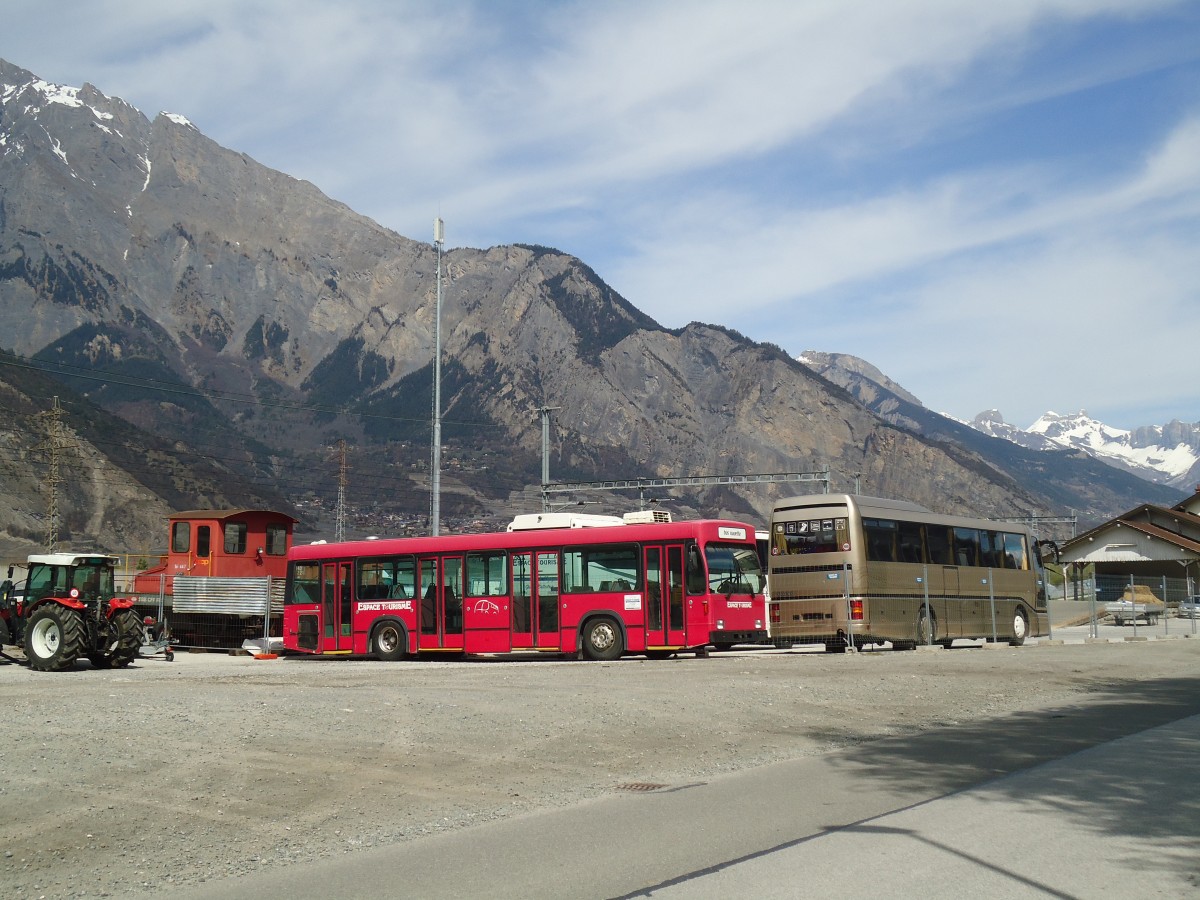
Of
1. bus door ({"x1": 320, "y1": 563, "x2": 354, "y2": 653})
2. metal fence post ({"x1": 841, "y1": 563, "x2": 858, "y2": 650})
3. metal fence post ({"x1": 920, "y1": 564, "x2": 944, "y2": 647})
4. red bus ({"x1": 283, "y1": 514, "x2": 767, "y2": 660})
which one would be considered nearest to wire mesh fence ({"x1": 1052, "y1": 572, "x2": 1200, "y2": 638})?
metal fence post ({"x1": 920, "y1": 564, "x2": 944, "y2": 647})

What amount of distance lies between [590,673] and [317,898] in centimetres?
1398

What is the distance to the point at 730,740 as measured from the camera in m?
13.1

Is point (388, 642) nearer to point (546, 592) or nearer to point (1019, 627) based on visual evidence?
point (546, 592)

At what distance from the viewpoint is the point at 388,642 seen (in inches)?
1116

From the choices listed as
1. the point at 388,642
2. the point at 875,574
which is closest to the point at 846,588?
the point at 875,574

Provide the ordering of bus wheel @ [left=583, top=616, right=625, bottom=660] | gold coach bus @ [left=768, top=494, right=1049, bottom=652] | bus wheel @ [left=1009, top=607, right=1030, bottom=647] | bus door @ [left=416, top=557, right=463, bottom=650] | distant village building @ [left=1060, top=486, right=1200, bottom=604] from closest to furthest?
bus wheel @ [left=583, top=616, right=625, bottom=660], bus door @ [left=416, top=557, right=463, bottom=650], gold coach bus @ [left=768, top=494, right=1049, bottom=652], bus wheel @ [left=1009, top=607, right=1030, bottom=647], distant village building @ [left=1060, top=486, right=1200, bottom=604]

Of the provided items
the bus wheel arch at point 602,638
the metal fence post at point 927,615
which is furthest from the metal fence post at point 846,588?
the bus wheel arch at point 602,638

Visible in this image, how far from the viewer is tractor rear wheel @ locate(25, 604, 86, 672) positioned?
2098 cm

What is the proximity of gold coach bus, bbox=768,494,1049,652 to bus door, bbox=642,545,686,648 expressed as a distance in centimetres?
462

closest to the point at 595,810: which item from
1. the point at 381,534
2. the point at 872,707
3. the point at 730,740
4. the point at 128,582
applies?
the point at 730,740

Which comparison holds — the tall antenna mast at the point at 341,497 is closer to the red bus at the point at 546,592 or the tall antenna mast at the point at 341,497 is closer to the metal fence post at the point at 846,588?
the red bus at the point at 546,592

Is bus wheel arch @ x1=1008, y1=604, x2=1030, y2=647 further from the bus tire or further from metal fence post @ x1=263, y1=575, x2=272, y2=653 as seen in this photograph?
metal fence post @ x1=263, y1=575, x2=272, y2=653

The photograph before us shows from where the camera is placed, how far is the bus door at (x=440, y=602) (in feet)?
89.8

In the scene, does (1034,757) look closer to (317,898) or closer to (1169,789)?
(1169,789)
